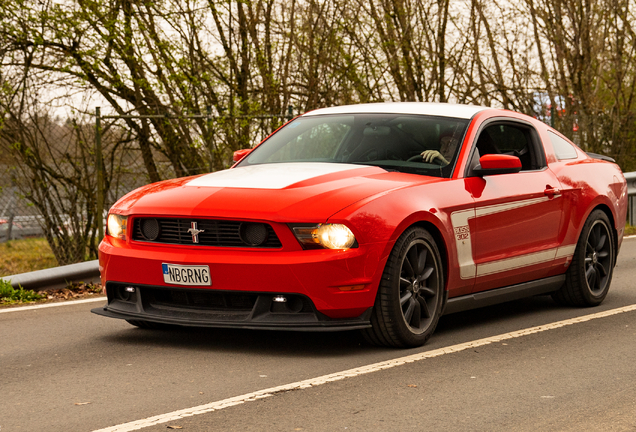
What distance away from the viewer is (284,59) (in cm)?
1609

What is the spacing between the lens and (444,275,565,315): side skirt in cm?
649

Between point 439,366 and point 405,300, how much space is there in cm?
55

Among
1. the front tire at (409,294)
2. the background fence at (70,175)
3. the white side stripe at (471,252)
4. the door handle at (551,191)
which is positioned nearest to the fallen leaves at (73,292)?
the background fence at (70,175)

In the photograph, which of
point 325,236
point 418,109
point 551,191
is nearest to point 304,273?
point 325,236

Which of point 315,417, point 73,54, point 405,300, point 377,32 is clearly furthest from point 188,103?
point 315,417

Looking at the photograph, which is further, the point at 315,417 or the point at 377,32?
the point at 377,32

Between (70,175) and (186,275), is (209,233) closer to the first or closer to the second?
(186,275)

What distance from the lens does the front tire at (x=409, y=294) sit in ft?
18.9

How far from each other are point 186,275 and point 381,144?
6.29ft

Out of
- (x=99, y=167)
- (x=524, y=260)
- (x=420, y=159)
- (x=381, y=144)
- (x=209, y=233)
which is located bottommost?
(x=524, y=260)

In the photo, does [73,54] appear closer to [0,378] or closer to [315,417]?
[0,378]

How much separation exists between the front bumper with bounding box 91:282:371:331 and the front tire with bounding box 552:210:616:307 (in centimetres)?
277

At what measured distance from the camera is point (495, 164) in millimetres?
6586

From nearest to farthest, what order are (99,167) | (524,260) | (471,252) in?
(471,252), (524,260), (99,167)
